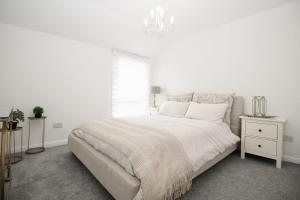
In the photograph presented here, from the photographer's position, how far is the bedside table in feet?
6.81

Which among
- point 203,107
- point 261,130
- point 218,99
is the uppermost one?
point 218,99

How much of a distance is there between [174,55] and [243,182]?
332 cm

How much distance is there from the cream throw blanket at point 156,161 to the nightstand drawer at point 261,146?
1508 millimetres

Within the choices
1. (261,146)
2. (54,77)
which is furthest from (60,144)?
(261,146)

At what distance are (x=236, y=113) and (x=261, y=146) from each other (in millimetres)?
667

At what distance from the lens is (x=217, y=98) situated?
2805mm

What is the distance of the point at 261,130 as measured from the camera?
Result: 2.22 m

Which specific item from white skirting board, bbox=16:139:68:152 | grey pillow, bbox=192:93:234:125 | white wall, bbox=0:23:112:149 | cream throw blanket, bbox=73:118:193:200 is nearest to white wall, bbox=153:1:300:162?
grey pillow, bbox=192:93:234:125

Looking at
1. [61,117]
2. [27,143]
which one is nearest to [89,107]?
[61,117]

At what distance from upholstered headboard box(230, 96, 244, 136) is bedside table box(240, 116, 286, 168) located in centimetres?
21

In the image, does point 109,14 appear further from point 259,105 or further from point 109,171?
point 259,105

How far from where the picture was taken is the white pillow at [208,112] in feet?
8.10

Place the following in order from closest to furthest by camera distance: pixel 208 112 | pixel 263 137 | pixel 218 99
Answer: pixel 263 137, pixel 208 112, pixel 218 99

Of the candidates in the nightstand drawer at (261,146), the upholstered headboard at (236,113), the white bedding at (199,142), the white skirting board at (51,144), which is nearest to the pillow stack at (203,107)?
the upholstered headboard at (236,113)
